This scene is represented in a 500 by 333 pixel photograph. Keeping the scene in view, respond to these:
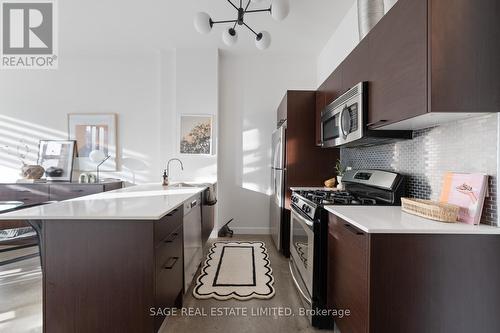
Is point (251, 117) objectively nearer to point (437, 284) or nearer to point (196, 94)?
point (196, 94)

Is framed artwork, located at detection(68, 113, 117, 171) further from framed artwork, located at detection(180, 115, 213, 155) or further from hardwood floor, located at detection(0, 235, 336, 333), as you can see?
hardwood floor, located at detection(0, 235, 336, 333)

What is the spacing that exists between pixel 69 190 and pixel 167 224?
2770 mm

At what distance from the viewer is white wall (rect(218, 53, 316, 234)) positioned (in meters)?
3.87

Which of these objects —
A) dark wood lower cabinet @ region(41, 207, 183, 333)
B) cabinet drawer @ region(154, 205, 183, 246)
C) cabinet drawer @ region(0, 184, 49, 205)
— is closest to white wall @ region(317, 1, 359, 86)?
cabinet drawer @ region(154, 205, 183, 246)

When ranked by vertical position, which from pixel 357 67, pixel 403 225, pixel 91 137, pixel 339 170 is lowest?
pixel 403 225

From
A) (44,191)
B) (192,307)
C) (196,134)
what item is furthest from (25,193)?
(192,307)

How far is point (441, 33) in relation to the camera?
1.08 m

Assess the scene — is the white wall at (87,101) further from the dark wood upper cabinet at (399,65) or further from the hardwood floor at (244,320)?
the dark wood upper cabinet at (399,65)

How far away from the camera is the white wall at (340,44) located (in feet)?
8.65

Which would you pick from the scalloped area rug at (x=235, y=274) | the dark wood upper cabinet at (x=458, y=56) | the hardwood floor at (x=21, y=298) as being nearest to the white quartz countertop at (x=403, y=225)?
the dark wood upper cabinet at (x=458, y=56)

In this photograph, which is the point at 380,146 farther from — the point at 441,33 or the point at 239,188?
the point at 239,188

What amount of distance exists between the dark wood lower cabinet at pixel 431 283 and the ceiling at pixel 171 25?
98.9 inches

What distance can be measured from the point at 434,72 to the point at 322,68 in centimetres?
275

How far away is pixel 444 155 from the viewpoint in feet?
4.74
